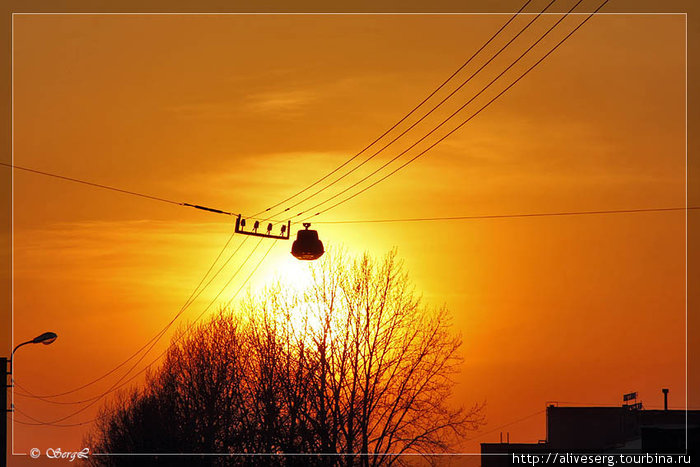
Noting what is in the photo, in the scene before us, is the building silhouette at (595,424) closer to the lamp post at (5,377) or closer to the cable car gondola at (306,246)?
the lamp post at (5,377)

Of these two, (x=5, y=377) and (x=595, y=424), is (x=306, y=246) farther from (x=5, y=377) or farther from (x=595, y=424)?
(x=595, y=424)

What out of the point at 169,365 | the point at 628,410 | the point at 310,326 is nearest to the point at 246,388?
the point at 310,326

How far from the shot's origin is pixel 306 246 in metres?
27.5

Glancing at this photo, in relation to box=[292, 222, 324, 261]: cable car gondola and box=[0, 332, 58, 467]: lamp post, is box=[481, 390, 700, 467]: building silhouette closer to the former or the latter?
box=[0, 332, 58, 467]: lamp post

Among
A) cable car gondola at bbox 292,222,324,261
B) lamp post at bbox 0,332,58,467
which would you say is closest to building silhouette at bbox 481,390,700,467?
lamp post at bbox 0,332,58,467

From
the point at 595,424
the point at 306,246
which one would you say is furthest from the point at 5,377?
the point at 595,424

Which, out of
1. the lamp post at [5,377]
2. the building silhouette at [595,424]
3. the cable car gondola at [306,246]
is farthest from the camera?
the building silhouette at [595,424]

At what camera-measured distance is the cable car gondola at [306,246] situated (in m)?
27.5

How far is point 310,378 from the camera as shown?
48.3 metres

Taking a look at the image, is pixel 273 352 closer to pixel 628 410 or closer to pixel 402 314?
pixel 402 314

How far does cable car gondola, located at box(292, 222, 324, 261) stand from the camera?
2747cm

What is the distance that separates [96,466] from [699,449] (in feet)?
168

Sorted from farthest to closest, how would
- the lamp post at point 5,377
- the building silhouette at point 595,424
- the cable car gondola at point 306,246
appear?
the building silhouette at point 595,424, the lamp post at point 5,377, the cable car gondola at point 306,246

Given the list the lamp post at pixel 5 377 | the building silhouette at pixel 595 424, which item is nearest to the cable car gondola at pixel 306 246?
the lamp post at pixel 5 377
